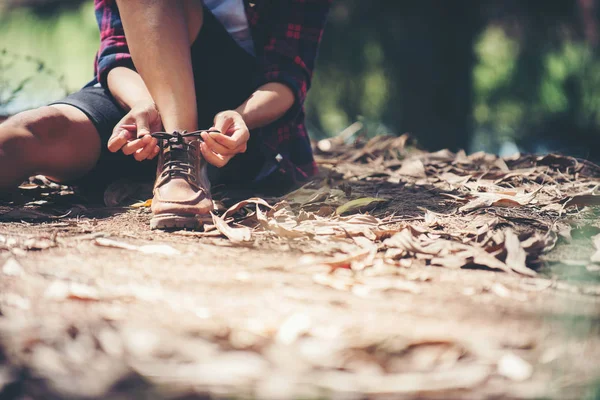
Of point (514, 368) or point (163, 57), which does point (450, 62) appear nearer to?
point (163, 57)

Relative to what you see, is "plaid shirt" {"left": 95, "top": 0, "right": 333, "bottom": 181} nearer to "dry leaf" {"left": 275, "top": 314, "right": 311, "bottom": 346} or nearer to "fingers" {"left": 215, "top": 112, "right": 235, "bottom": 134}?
"fingers" {"left": 215, "top": 112, "right": 235, "bottom": 134}

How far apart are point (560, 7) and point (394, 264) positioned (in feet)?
13.3

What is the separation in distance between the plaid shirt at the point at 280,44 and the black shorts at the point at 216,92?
2.2 inches

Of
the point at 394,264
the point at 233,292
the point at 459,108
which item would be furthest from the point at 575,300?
the point at 459,108

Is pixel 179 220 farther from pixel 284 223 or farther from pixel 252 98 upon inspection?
pixel 252 98

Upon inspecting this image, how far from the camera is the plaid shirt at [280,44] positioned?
169cm

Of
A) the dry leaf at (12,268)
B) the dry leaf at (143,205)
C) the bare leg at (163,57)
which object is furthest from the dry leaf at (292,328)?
the dry leaf at (143,205)

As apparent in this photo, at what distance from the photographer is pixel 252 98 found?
1593 mm

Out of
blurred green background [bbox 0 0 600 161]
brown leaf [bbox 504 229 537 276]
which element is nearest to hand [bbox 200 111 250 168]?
brown leaf [bbox 504 229 537 276]

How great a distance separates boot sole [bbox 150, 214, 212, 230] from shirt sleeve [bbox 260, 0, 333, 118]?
1.98 ft

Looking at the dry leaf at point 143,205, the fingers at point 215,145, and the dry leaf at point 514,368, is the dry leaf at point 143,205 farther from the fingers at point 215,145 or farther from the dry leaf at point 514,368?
the dry leaf at point 514,368

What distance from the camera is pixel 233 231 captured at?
49.9 inches

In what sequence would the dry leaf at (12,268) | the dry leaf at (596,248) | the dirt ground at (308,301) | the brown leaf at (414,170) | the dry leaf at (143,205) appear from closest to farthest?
the dirt ground at (308,301), the dry leaf at (12,268), the dry leaf at (596,248), the dry leaf at (143,205), the brown leaf at (414,170)

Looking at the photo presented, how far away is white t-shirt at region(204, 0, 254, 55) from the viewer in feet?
5.75
